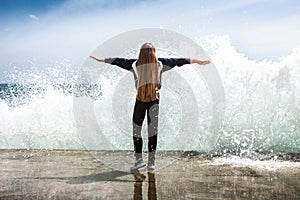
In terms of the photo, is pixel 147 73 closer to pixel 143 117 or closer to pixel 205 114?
pixel 143 117

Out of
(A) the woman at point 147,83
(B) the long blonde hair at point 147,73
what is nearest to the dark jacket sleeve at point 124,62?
(A) the woman at point 147,83

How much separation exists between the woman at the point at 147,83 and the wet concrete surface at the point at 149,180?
372mm

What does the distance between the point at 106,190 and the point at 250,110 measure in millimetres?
4786

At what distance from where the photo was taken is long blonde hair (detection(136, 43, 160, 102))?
13.7 ft

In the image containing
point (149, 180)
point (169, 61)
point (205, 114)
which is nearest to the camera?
point (149, 180)

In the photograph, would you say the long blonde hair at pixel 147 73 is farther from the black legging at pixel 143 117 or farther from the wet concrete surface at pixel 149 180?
the wet concrete surface at pixel 149 180

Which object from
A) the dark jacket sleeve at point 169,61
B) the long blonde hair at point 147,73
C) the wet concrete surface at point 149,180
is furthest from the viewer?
the dark jacket sleeve at point 169,61

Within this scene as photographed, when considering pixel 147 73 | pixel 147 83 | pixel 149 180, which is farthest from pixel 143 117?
pixel 149 180

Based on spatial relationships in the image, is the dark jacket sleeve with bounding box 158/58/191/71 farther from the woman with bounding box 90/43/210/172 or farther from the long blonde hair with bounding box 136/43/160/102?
the long blonde hair with bounding box 136/43/160/102

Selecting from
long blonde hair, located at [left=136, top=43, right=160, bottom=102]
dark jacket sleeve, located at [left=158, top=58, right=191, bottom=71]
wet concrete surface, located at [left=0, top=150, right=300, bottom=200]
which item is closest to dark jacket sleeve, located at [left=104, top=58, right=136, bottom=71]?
long blonde hair, located at [left=136, top=43, right=160, bottom=102]

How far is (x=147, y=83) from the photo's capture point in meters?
4.21

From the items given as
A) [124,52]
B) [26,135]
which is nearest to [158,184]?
[124,52]

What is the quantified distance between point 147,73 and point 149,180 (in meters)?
1.15

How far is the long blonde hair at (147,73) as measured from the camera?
416cm
